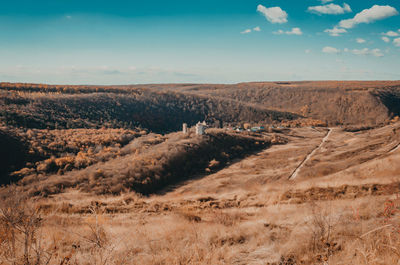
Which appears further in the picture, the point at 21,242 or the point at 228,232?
the point at 228,232

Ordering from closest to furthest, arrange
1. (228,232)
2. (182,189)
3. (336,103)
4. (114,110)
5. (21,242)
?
1. (21,242)
2. (228,232)
3. (182,189)
4. (114,110)
5. (336,103)

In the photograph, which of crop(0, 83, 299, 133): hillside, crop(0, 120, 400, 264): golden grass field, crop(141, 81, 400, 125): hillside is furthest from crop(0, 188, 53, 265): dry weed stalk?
crop(141, 81, 400, 125): hillside

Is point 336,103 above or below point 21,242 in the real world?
above

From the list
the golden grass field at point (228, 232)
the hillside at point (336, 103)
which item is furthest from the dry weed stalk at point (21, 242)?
the hillside at point (336, 103)

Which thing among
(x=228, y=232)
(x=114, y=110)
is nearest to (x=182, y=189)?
(x=228, y=232)

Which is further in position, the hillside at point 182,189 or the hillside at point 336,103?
the hillside at point 336,103

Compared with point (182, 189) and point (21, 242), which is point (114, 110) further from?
point (21, 242)

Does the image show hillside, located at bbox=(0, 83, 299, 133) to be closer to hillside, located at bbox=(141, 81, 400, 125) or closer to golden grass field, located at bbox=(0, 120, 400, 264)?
hillside, located at bbox=(141, 81, 400, 125)

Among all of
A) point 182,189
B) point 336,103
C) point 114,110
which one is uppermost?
point 336,103

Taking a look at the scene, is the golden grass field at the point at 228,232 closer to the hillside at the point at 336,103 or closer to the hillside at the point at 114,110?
the hillside at the point at 114,110

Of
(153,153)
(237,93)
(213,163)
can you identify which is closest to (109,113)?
(153,153)

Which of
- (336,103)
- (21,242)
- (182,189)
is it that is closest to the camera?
(21,242)
